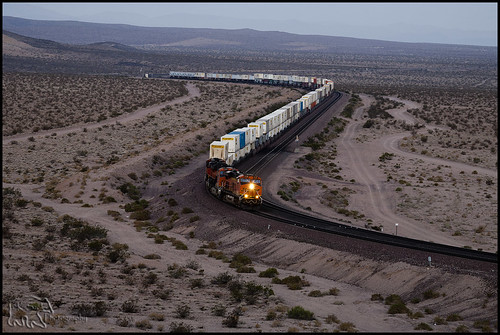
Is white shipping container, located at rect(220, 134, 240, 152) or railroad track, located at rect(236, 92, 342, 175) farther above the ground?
white shipping container, located at rect(220, 134, 240, 152)

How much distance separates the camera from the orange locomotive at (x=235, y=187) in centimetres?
3872

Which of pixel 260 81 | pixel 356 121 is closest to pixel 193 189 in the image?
pixel 356 121

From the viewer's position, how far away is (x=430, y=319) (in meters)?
21.4

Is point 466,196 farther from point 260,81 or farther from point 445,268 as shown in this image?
point 260,81

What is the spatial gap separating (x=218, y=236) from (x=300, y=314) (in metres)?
14.5

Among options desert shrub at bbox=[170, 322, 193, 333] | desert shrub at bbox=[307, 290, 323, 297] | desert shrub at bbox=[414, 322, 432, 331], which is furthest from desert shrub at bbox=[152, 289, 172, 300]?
desert shrub at bbox=[414, 322, 432, 331]

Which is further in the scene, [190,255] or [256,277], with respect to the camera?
[190,255]

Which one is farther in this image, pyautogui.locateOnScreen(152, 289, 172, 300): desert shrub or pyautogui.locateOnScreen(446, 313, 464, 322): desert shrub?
pyautogui.locateOnScreen(152, 289, 172, 300): desert shrub

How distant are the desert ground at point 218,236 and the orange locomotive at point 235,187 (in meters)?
1.00

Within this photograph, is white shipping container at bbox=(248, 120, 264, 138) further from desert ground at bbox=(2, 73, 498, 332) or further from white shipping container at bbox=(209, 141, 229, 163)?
white shipping container at bbox=(209, 141, 229, 163)

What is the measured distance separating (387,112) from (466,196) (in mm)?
56327

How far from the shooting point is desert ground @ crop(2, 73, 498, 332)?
2114cm

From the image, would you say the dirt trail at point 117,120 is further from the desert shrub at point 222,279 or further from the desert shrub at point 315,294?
the desert shrub at point 315,294

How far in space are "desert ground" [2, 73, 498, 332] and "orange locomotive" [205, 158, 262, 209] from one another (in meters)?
1.00
